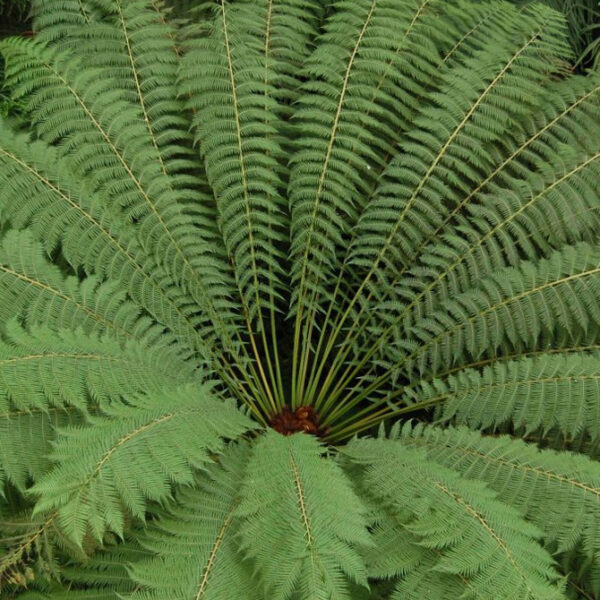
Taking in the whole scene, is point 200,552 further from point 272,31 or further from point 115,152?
point 272,31

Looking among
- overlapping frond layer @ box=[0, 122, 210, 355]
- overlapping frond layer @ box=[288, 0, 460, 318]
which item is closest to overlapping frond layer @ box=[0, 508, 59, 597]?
overlapping frond layer @ box=[0, 122, 210, 355]

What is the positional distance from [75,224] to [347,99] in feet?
4.37

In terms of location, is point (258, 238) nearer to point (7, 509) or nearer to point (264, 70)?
point (264, 70)

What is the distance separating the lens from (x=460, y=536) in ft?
6.21

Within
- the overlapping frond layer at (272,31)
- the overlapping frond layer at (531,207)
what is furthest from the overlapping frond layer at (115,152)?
the overlapping frond layer at (531,207)

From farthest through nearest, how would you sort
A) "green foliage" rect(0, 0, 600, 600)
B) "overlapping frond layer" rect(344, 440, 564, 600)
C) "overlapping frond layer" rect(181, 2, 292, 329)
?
"overlapping frond layer" rect(181, 2, 292, 329) → "green foliage" rect(0, 0, 600, 600) → "overlapping frond layer" rect(344, 440, 564, 600)

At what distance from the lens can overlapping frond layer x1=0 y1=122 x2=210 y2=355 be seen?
8.36 ft

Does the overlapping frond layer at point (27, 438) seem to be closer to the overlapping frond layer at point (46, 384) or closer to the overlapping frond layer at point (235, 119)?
the overlapping frond layer at point (46, 384)

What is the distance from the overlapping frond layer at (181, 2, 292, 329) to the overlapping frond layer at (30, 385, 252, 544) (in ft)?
3.28

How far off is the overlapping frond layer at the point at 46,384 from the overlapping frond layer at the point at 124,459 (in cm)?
12

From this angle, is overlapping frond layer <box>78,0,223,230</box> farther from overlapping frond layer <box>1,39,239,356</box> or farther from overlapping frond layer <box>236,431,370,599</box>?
overlapping frond layer <box>236,431,370,599</box>

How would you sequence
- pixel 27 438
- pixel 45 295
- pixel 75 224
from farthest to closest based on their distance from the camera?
pixel 75 224, pixel 45 295, pixel 27 438

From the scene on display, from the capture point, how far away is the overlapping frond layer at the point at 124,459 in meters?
→ 1.67

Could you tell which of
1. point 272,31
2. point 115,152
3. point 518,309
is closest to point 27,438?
point 115,152
